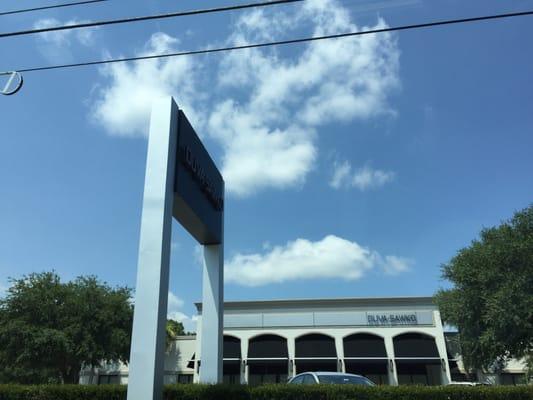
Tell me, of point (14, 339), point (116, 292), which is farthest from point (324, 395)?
point (116, 292)

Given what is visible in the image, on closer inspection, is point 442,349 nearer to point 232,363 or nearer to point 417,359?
point 417,359

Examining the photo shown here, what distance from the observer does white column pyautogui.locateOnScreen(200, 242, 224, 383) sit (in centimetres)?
1144

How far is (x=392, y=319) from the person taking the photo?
31.7 meters

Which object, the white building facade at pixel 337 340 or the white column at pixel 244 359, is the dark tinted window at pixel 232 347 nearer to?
the white building facade at pixel 337 340

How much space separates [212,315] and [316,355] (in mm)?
21443

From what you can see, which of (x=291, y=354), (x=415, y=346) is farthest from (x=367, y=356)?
(x=291, y=354)

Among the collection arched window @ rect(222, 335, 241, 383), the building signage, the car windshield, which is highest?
the building signage

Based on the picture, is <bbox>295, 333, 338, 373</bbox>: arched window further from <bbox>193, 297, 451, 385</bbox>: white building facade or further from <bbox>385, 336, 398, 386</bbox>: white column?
<bbox>385, 336, 398, 386</bbox>: white column

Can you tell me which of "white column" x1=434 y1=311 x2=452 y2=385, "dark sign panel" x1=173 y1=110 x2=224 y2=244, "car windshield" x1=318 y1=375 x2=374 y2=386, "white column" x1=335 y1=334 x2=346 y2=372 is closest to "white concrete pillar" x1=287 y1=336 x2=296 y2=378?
"white column" x1=335 y1=334 x2=346 y2=372

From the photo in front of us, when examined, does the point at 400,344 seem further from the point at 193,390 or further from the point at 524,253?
the point at 193,390

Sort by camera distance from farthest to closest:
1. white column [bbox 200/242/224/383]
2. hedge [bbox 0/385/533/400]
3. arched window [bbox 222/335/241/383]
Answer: arched window [bbox 222/335/241/383]
white column [bbox 200/242/224/383]
hedge [bbox 0/385/533/400]

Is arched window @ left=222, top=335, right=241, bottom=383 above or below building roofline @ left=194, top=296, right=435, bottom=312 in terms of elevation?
below

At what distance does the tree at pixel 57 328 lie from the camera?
2406 cm

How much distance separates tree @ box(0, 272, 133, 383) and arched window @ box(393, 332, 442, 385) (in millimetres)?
18989
